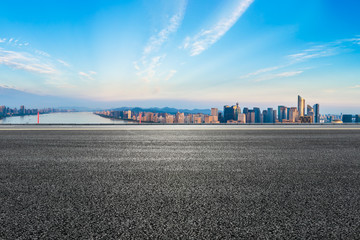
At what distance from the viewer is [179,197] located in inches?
116

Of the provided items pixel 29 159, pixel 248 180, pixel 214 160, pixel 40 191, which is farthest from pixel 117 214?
pixel 29 159

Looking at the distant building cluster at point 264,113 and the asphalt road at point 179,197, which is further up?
the distant building cluster at point 264,113

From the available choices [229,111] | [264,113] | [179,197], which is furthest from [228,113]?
[179,197]

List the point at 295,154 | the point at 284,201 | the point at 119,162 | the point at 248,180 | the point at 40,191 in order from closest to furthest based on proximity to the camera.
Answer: the point at 284,201 < the point at 40,191 < the point at 248,180 < the point at 119,162 < the point at 295,154

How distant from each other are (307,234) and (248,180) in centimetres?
161

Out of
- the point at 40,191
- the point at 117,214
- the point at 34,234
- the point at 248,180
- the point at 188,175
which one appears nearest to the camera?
the point at 34,234

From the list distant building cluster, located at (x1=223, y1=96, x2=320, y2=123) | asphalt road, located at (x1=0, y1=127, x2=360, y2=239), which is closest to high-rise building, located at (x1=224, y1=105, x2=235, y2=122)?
distant building cluster, located at (x1=223, y1=96, x2=320, y2=123)

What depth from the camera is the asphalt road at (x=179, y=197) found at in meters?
2.15

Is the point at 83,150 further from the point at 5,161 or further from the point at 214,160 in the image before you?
the point at 214,160

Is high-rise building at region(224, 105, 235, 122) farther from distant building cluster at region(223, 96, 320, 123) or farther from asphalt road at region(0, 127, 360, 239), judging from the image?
asphalt road at region(0, 127, 360, 239)

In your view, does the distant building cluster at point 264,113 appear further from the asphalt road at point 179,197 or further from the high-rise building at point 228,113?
the asphalt road at point 179,197

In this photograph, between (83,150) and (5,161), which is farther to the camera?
(83,150)

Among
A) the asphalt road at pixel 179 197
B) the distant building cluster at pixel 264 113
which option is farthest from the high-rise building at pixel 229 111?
the asphalt road at pixel 179 197

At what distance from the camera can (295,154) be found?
5883mm
